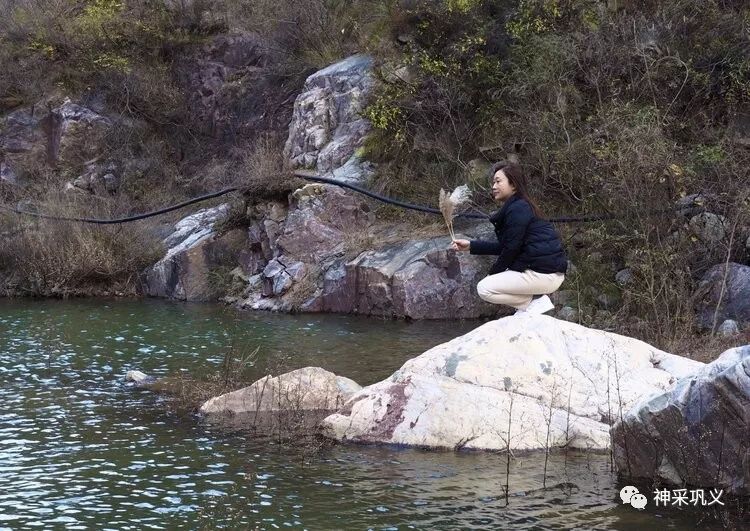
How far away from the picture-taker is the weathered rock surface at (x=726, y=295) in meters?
11.4

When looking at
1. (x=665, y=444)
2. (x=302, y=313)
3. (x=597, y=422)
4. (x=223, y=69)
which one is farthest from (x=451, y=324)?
(x=223, y=69)

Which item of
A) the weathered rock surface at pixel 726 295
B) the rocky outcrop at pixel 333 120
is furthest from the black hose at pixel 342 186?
the weathered rock surface at pixel 726 295

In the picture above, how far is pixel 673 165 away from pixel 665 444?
23.8 feet

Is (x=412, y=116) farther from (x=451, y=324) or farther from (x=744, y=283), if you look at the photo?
(x=744, y=283)

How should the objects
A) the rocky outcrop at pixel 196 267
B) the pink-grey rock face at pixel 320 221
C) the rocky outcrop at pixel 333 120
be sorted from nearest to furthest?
the pink-grey rock face at pixel 320 221
the rocky outcrop at pixel 196 267
the rocky outcrop at pixel 333 120

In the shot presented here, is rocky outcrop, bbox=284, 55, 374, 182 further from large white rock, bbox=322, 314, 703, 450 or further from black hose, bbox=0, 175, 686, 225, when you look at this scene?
large white rock, bbox=322, 314, 703, 450

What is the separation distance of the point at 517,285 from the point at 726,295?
4.09 meters

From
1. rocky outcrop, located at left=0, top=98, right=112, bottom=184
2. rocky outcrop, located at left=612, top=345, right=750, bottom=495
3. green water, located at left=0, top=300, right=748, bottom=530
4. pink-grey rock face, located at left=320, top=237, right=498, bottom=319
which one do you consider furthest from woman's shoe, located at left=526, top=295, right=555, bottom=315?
rocky outcrop, located at left=0, top=98, right=112, bottom=184

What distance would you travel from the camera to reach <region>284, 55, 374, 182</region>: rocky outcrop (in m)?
19.2

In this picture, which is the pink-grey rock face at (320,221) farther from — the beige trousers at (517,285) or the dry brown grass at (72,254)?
the beige trousers at (517,285)

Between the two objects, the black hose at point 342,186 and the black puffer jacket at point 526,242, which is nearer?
the black puffer jacket at point 526,242

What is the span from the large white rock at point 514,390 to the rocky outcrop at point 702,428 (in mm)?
950

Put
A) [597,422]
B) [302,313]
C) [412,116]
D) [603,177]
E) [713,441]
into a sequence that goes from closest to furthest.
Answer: [713,441] → [597,422] → [603,177] → [302,313] → [412,116]

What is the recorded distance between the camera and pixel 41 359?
1164 centimetres
